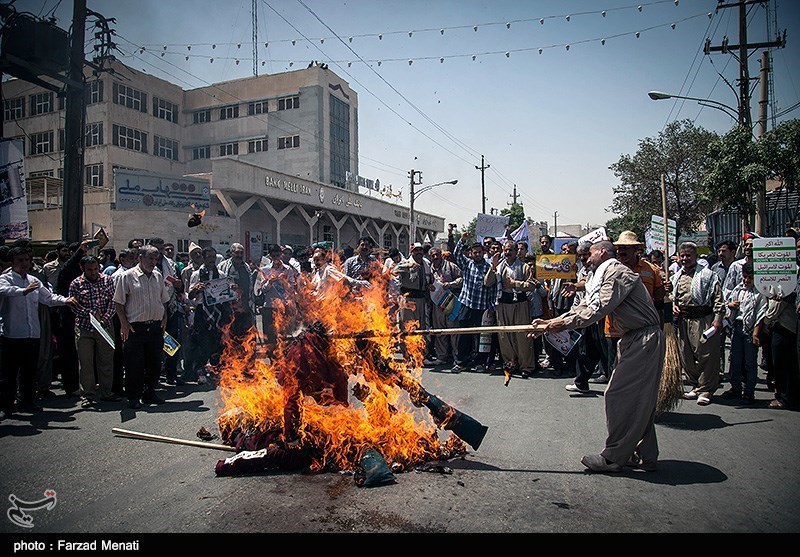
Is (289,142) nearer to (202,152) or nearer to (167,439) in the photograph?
(202,152)

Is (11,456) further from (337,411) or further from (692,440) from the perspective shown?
(692,440)

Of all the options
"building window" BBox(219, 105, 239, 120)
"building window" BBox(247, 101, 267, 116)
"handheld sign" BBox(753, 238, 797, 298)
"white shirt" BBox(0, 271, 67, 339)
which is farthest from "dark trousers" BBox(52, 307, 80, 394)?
"building window" BBox(219, 105, 239, 120)

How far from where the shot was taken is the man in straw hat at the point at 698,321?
6910 millimetres

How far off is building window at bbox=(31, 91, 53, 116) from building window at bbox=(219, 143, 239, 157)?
1352 centimetres

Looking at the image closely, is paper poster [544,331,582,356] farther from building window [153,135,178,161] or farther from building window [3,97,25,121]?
building window [3,97,25,121]

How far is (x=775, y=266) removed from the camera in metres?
6.52

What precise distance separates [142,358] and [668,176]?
92.3 ft

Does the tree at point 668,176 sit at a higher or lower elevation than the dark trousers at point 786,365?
higher

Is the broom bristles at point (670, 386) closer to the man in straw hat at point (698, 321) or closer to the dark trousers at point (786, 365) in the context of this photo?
the man in straw hat at point (698, 321)

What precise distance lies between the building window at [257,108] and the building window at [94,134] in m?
13.6

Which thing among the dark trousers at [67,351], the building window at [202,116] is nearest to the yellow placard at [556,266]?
the dark trousers at [67,351]

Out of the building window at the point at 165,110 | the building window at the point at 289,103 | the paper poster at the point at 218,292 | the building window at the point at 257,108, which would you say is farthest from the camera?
the building window at the point at 257,108

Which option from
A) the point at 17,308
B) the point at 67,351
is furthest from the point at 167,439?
the point at 67,351

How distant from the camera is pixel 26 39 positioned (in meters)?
11.9
